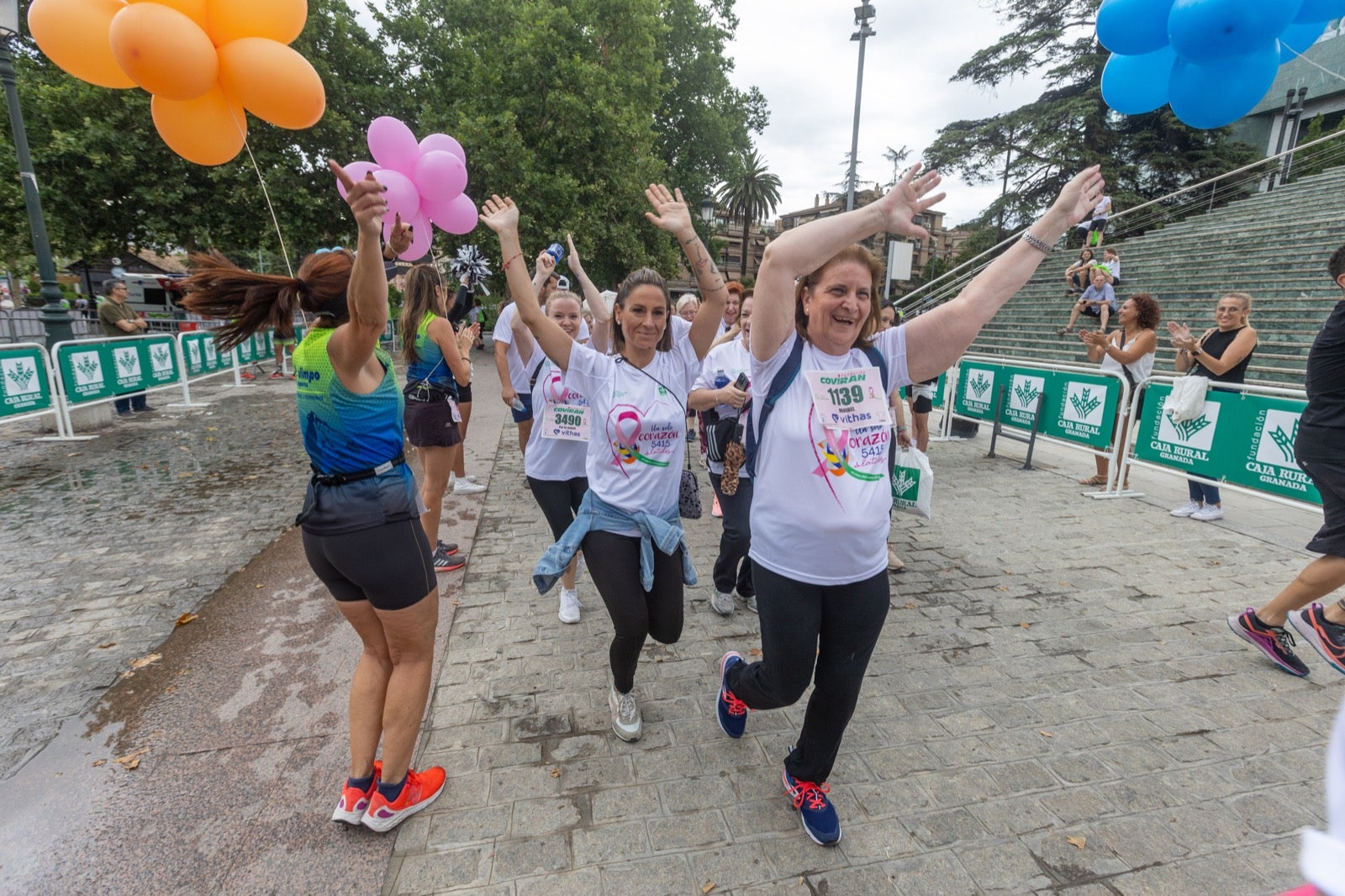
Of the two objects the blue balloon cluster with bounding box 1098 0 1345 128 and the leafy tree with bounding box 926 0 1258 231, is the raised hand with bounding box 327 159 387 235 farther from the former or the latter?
the leafy tree with bounding box 926 0 1258 231

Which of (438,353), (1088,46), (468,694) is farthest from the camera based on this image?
(1088,46)

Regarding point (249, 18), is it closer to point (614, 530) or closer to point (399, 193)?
point (399, 193)

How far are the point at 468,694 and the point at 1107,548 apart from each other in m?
5.06

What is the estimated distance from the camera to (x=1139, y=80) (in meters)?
3.97

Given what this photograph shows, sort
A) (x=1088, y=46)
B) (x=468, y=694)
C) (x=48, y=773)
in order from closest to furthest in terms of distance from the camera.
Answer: (x=48, y=773) → (x=468, y=694) → (x=1088, y=46)

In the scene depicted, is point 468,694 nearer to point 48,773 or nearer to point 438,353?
point 48,773

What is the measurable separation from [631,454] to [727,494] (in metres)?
0.96

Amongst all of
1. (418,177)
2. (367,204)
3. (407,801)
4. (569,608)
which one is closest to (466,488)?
(569,608)

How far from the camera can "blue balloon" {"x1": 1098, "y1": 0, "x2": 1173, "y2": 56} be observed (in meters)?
3.62

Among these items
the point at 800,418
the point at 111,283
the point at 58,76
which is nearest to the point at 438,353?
the point at 800,418

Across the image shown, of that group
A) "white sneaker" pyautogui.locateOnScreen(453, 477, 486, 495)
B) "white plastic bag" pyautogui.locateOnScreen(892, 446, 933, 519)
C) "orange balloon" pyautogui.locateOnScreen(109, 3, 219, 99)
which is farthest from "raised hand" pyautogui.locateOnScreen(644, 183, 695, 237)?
"white sneaker" pyautogui.locateOnScreen(453, 477, 486, 495)

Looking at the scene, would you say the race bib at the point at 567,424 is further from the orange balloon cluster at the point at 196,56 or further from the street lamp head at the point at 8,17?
the street lamp head at the point at 8,17

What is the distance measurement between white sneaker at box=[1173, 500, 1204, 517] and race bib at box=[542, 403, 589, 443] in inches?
230

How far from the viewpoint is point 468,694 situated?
318 centimetres
